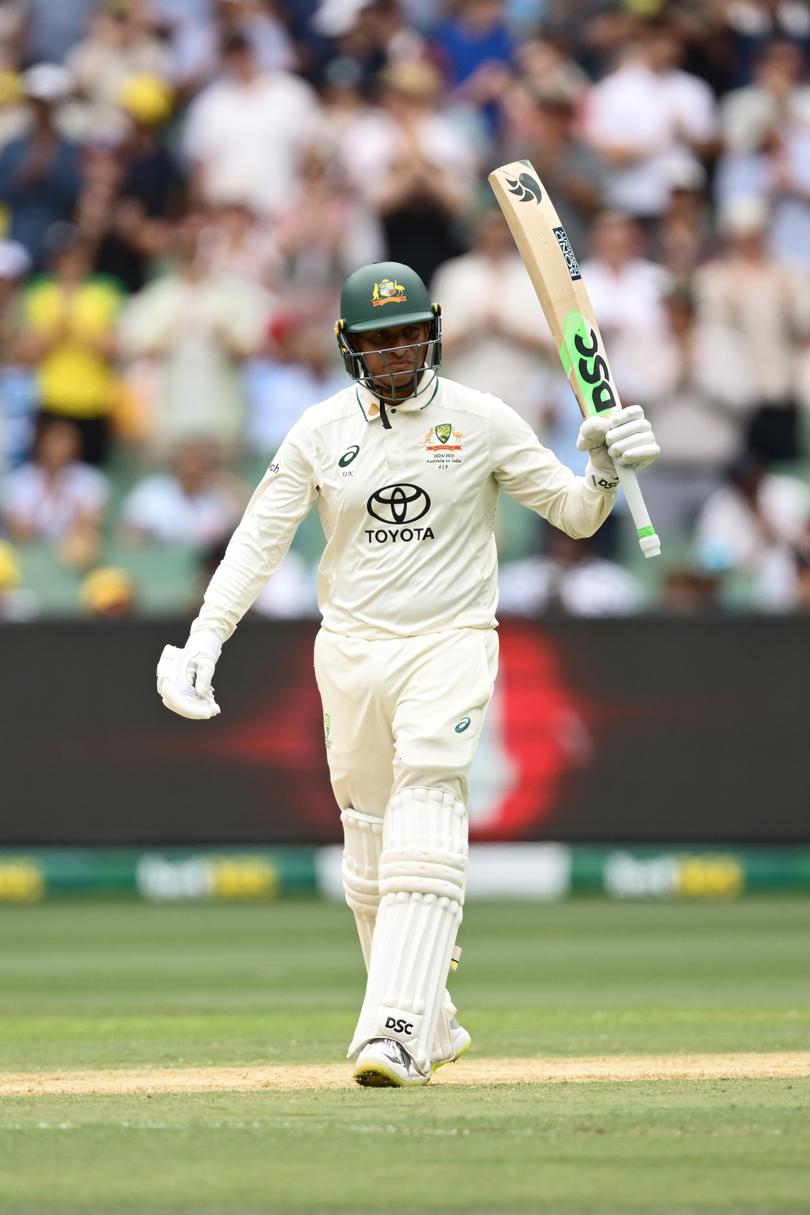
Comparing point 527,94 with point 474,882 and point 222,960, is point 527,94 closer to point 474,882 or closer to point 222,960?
point 474,882

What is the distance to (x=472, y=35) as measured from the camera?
14156 mm

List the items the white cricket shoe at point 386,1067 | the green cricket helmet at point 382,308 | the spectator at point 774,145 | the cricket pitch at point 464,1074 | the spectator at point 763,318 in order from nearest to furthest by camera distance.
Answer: the white cricket shoe at point 386,1067
the cricket pitch at point 464,1074
the green cricket helmet at point 382,308
the spectator at point 763,318
the spectator at point 774,145

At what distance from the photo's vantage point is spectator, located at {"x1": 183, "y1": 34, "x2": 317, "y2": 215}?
13.7 metres

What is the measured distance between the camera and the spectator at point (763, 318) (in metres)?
12.9

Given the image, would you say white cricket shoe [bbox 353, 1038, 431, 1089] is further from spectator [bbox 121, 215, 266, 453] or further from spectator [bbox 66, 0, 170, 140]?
spectator [bbox 66, 0, 170, 140]

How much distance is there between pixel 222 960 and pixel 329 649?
3.99 meters

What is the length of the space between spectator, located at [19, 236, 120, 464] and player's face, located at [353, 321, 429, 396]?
733 centimetres

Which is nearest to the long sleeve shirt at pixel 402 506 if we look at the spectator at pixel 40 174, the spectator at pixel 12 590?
the spectator at pixel 12 590

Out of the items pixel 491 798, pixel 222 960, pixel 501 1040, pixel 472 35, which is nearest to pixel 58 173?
pixel 472 35

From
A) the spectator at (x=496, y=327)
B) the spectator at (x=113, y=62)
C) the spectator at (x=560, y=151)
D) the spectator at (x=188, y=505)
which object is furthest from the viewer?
the spectator at (x=113, y=62)

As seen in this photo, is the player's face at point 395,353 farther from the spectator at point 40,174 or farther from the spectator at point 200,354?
the spectator at point 40,174

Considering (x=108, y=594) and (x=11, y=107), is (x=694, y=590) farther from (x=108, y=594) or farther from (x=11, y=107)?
(x=11, y=107)

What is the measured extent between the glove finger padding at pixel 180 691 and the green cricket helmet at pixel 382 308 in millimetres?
837

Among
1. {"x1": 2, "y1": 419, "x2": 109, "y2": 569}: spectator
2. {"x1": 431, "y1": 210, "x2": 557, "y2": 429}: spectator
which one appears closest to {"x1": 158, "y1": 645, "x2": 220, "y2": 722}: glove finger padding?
{"x1": 2, "y1": 419, "x2": 109, "y2": 569}: spectator
